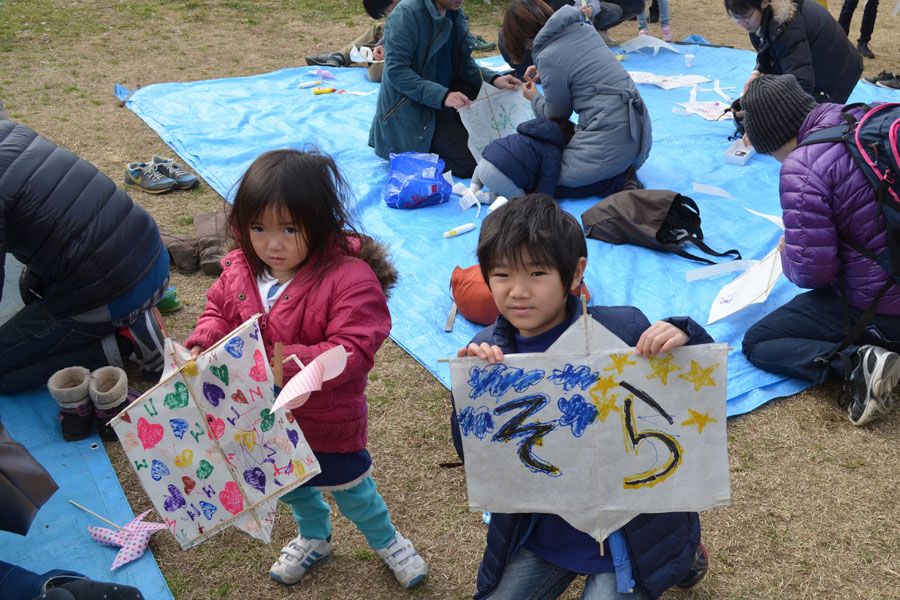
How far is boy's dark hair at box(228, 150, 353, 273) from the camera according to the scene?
184 centimetres

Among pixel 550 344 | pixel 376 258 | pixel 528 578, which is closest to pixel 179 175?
pixel 376 258

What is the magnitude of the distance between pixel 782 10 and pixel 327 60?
443cm

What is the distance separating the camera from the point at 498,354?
64.1 inches

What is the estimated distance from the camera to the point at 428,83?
16.0 ft

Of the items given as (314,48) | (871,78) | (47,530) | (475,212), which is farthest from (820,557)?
(314,48)

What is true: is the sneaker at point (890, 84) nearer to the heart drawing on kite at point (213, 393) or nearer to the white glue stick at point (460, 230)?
the white glue stick at point (460, 230)

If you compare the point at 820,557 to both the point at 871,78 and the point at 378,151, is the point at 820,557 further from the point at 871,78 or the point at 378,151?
the point at 871,78

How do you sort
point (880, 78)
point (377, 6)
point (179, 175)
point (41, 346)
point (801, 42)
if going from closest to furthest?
point (41, 346), point (801, 42), point (179, 175), point (377, 6), point (880, 78)

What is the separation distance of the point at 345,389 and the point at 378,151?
3.48m

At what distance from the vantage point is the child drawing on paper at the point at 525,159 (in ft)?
14.9

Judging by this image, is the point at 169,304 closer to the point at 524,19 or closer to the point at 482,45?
the point at 524,19

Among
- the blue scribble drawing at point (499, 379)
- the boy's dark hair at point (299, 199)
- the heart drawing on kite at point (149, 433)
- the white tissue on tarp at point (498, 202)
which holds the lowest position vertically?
the white tissue on tarp at point (498, 202)

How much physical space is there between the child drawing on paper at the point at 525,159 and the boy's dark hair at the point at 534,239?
288 cm

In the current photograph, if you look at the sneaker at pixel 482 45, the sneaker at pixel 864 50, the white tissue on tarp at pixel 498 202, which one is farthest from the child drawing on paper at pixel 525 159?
the sneaker at pixel 864 50
